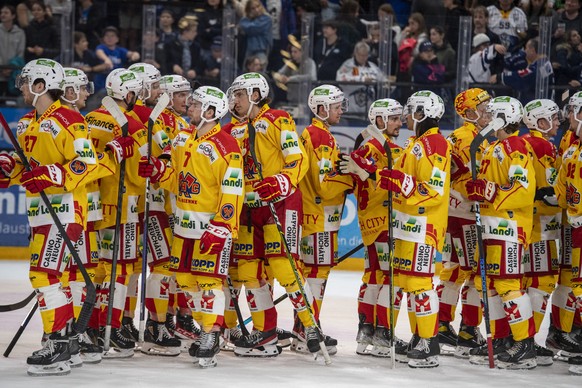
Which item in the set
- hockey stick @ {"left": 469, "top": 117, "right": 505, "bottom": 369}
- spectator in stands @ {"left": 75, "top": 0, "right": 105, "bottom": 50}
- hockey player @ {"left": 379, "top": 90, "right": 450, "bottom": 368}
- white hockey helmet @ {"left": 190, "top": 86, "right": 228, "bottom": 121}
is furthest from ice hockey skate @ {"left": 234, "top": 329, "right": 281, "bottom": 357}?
spectator in stands @ {"left": 75, "top": 0, "right": 105, "bottom": 50}

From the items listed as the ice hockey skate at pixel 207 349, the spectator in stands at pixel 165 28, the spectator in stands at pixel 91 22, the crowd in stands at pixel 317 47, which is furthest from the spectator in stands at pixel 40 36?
the ice hockey skate at pixel 207 349

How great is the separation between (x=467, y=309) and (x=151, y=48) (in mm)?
5223

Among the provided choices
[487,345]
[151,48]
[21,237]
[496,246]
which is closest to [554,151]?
[496,246]

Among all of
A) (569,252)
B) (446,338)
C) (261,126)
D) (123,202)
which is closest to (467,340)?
(446,338)

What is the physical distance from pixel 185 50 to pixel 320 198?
446 cm

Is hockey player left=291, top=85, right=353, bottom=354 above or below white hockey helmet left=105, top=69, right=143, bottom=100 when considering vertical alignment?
below

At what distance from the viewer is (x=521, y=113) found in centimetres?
756

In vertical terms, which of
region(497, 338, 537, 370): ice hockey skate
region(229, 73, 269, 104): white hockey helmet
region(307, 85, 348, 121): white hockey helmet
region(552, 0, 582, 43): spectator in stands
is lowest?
region(497, 338, 537, 370): ice hockey skate

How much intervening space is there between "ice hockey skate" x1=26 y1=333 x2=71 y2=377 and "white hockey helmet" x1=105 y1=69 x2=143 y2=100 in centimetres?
178

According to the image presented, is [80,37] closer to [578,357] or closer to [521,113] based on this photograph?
[521,113]

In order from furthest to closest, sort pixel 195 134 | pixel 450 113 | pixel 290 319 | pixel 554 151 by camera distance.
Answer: pixel 450 113 < pixel 290 319 < pixel 554 151 < pixel 195 134

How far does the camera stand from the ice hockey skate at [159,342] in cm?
759

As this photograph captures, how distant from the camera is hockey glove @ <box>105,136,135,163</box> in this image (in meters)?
7.20

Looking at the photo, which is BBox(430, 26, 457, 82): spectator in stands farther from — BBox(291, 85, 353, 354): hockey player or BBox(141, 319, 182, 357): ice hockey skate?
BBox(141, 319, 182, 357): ice hockey skate
